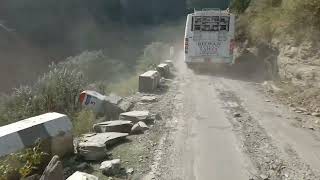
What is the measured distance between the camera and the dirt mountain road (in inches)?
276

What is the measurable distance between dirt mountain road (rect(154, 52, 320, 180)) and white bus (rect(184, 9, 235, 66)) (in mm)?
6192

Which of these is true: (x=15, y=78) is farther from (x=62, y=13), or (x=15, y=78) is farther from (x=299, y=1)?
(x=299, y=1)

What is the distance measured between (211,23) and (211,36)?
0.64 metres

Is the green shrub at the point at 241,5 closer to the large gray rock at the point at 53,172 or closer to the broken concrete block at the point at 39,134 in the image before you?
the broken concrete block at the point at 39,134

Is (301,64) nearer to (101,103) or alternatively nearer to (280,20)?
(280,20)

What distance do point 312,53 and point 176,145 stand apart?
6.97 metres

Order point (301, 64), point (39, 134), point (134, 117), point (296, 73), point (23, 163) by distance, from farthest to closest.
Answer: point (296, 73) < point (301, 64) < point (134, 117) < point (39, 134) < point (23, 163)

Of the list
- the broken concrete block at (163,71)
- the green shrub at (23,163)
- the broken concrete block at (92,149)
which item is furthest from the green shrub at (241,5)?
the green shrub at (23,163)

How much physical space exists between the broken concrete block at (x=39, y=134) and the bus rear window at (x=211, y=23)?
13355 millimetres

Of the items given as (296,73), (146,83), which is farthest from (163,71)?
(296,73)

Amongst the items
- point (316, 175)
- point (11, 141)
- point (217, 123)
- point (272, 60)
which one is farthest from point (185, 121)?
point (272, 60)

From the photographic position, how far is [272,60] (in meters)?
17.8

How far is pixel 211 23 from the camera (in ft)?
65.1

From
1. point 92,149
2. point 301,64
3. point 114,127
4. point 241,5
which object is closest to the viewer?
point 92,149
